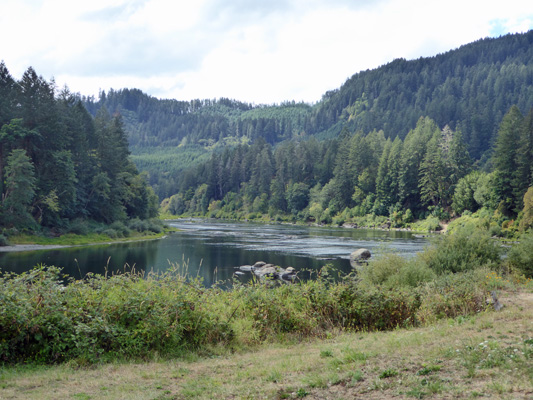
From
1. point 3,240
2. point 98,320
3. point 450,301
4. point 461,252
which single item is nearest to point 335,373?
point 98,320

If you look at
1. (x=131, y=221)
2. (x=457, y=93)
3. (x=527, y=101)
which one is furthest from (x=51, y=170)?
(x=457, y=93)

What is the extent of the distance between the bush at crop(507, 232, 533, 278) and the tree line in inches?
1723

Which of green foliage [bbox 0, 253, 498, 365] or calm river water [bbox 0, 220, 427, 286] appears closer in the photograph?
green foliage [bbox 0, 253, 498, 365]

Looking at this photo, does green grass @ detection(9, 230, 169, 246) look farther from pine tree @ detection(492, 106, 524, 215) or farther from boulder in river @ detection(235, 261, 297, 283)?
pine tree @ detection(492, 106, 524, 215)

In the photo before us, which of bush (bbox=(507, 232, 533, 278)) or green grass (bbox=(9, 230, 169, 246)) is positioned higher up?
bush (bbox=(507, 232, 533, 278))

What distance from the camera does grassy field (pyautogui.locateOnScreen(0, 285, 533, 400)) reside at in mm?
Result: 6496

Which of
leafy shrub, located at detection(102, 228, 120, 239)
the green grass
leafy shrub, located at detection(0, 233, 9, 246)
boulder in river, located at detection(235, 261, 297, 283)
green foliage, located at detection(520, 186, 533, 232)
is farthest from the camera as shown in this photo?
leafy shrub, located at detection(102, 228, 120, 239)

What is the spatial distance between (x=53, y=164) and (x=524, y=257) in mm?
49982

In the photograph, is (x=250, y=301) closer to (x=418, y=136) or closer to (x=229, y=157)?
(x=418, y=136)

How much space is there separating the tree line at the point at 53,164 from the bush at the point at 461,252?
4073cm

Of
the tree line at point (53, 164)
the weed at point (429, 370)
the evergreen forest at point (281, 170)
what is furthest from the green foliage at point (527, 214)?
the tree line at point (53, 164)

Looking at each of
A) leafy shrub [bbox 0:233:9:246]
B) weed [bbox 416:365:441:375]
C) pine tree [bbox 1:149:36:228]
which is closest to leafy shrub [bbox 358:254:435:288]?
weed [bbox 416:365:441:375]

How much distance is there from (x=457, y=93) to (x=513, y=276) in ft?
637

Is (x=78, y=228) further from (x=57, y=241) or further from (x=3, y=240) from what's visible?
(x=3, y=240)
